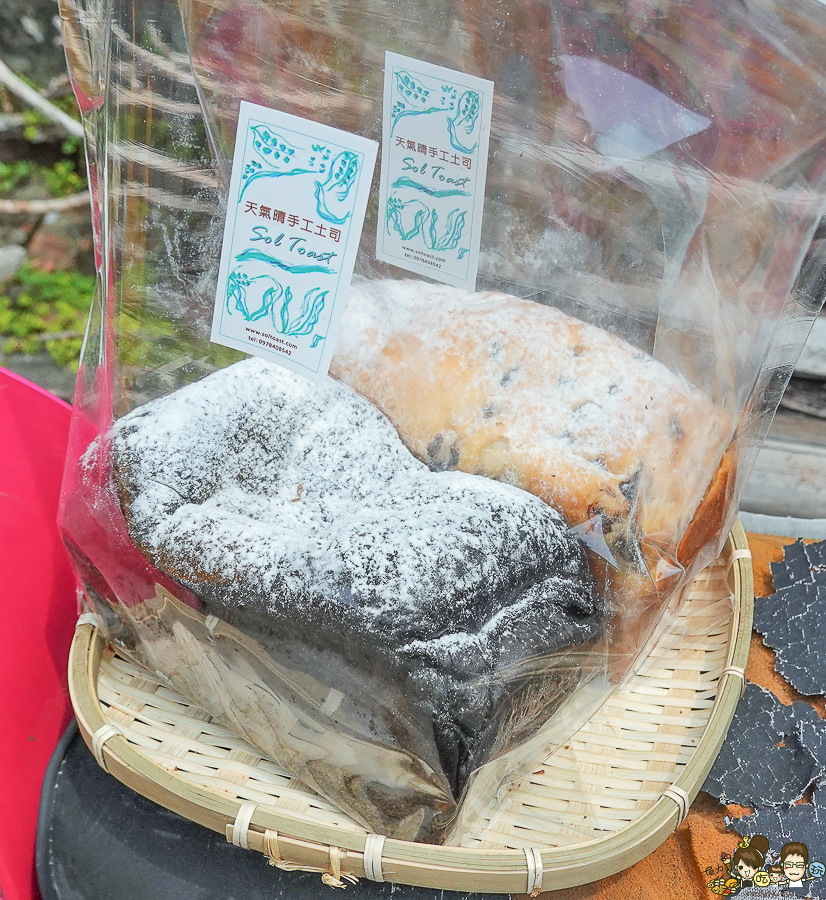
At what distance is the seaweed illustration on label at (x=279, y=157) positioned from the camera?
725mm

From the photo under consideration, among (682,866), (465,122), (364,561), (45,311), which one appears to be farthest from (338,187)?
(45,311)

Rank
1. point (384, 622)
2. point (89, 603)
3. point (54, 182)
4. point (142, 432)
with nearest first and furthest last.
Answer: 1. point (384, 622)
2. point (142, 432)
3. point (89, 603)
4. point (54, 182)

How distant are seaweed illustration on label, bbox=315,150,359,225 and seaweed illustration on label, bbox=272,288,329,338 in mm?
72

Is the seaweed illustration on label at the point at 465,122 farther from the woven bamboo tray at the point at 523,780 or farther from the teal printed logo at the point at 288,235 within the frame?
the woven bamboo tray at the point at 523,780

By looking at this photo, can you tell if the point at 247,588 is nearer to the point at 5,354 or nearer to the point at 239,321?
the point at 239,321

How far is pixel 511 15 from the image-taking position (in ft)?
2.25

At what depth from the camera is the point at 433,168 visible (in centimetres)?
75

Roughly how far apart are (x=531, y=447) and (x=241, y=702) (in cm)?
39

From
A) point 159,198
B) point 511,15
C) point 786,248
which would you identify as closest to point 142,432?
point 159,198

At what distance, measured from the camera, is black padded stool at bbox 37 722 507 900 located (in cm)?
77

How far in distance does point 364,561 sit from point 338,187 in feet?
1.13

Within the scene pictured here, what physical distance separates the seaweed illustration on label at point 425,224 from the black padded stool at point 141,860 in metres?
0.63

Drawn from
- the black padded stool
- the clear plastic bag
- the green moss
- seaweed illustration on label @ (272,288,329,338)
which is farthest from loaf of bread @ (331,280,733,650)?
the green moss

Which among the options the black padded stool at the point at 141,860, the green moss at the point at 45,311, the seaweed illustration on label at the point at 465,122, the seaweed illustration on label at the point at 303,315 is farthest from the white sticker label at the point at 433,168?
the green moss at the point at 45,311
